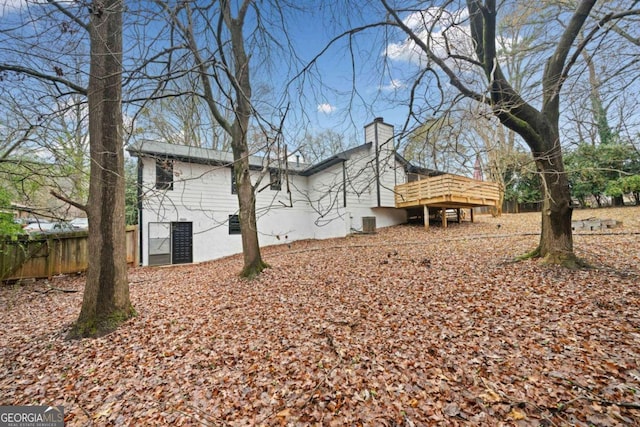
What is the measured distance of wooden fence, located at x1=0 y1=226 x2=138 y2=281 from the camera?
20.4ft

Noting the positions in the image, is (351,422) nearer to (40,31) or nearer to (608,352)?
(608,352)

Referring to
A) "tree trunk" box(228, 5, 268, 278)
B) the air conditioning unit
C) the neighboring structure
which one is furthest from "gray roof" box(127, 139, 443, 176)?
the air conditioning unit

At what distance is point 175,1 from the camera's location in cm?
286

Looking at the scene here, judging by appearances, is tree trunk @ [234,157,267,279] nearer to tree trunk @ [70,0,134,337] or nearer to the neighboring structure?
tree trunk @ [70,0,134,337]

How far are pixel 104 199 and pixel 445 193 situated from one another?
10.9 meters

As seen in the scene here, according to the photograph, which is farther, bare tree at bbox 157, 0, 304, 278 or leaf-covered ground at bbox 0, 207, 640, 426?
bare tree at bbox 157, 0, 304, 278

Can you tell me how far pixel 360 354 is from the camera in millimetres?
2719

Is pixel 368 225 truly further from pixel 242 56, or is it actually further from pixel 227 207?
pixel 242 56

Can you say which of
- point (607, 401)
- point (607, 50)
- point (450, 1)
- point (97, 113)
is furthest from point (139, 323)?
point (607, 50)

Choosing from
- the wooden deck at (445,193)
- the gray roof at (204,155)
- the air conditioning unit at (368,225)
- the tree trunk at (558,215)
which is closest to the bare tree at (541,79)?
the tree trunk at (558,215)

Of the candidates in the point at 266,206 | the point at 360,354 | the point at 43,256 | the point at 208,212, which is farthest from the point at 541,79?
the point at 43,256

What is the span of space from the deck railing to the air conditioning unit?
181cm

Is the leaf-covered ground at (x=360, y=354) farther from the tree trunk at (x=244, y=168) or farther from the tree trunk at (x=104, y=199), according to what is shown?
the tree trunk at (x=244, y=168)

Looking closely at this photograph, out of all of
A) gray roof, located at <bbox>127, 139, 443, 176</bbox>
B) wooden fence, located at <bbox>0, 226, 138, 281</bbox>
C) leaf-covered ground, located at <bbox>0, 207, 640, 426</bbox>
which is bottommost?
leaf-covered ground, located at <bbox>0, 207, 640, 426</bbox>
